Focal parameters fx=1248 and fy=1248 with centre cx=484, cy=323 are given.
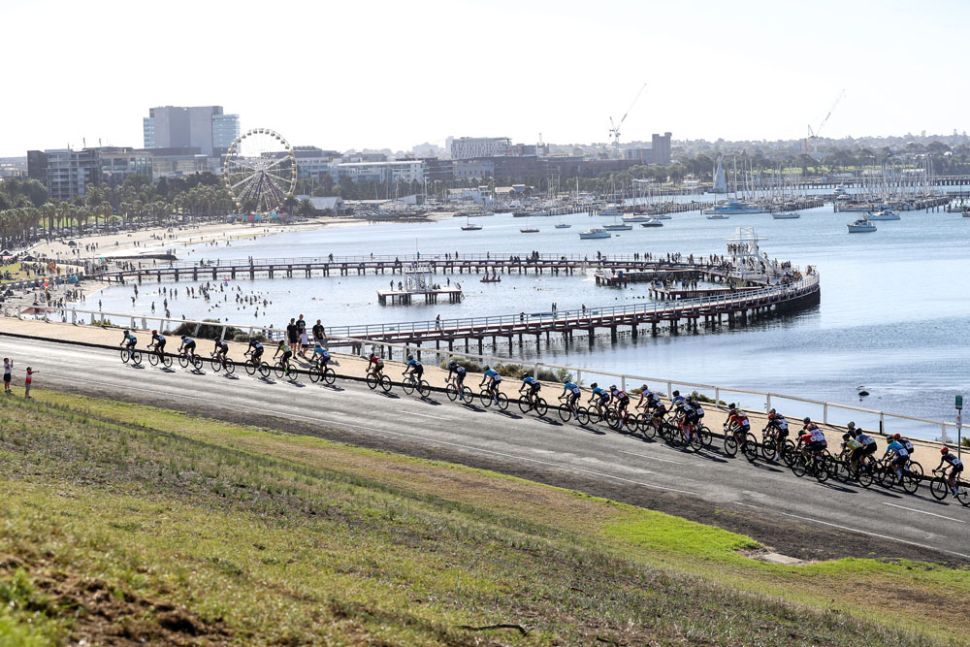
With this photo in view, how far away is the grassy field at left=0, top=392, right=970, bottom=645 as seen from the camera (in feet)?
52.4

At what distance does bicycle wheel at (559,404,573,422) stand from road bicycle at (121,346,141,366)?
68.5 feet

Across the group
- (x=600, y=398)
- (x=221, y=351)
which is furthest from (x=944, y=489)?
(x=221, y=351)

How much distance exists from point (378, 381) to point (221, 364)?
8.70 meters

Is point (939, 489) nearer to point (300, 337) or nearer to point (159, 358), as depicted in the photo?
point (300, 337)

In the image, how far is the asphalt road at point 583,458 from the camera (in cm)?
3011

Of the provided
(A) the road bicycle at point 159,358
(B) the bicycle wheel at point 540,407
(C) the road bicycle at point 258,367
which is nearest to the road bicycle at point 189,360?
(A) the road bicycle at point 159,358

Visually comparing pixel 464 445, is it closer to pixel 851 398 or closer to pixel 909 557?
pixel 909 557

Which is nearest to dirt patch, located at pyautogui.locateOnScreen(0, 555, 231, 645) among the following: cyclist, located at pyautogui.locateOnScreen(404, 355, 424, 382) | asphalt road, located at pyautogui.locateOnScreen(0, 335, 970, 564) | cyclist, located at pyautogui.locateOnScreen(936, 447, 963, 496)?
asphalt road, located at pyautogui.locateOnScreen(0, 335, 970, 564)

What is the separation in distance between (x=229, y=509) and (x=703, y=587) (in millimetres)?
9323

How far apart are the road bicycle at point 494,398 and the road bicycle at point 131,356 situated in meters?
17.4

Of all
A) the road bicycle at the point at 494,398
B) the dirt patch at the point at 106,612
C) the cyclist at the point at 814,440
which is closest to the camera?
the dirt patch at the point at 106,612

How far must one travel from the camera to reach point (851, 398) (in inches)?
2884

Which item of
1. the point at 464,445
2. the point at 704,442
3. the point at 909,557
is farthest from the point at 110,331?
the point at 909,557

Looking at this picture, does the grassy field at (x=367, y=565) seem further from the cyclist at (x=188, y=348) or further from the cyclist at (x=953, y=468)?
the cyclist at (x=188, y=348)
